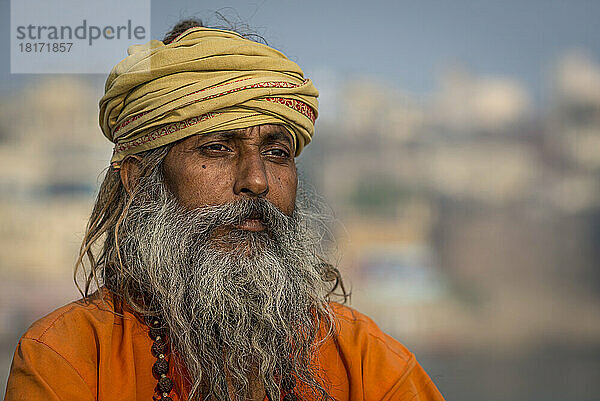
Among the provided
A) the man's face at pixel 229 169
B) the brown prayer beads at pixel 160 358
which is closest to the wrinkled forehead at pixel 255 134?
the man's face at pixel 229 169

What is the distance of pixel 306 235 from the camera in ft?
7.23

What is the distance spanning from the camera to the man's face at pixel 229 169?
6.35 ft

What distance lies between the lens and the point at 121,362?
183 cm

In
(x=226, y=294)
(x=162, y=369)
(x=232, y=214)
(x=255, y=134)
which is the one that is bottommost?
(x=162, y=369)

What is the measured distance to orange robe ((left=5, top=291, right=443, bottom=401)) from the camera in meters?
1.70

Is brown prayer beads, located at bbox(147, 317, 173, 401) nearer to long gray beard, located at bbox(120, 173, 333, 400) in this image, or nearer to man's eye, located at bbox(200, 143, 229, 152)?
long gray beard, located at bbox(120, 173, 333, 400)

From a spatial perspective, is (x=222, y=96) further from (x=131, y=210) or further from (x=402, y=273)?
(x=402, y=273)

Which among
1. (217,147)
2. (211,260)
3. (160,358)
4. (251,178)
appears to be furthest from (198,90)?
(160,358)

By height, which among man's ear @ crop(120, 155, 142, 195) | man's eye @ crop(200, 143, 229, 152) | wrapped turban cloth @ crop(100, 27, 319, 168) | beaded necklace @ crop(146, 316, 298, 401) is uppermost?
wrapped turban cloth @ crop(100, 27, 319, 168)

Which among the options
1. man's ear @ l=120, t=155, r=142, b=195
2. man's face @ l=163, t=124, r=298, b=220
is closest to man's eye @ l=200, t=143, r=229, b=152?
man's face @ l=163, t=124, r=298, b=220

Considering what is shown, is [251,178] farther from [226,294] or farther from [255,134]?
[226,294]

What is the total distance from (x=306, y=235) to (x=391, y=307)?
1.54m

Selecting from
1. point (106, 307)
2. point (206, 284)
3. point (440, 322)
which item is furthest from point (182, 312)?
point (440, 322)

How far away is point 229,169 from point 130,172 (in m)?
0.40
